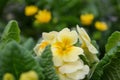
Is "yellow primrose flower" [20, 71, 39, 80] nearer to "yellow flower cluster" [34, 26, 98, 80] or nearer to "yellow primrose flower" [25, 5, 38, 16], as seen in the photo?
"yellow flower cluster" [34, 26, 98, 80]

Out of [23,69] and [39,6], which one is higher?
[39,6]

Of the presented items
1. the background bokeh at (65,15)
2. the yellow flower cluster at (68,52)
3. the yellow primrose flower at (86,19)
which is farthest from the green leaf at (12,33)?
the yellow primrose flower at (86,19)

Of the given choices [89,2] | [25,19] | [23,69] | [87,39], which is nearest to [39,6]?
[25,19]

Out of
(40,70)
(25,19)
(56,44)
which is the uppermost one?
(25,19)

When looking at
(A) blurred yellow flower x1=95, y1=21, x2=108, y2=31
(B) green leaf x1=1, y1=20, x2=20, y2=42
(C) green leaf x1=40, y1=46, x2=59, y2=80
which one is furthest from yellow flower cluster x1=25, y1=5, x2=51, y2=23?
(C) green leaf x1=40, y1=46, x2=59, y2=80

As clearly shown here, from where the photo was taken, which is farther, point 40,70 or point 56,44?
point 56,44

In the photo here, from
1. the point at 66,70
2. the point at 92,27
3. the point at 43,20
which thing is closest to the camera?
the point at 66,70

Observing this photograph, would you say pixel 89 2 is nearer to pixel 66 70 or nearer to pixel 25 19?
pixel 25 19

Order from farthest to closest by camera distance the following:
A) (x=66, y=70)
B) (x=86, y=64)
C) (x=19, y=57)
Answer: (x=86, y=64), (x=66, y=70), (x=19, y=57)
